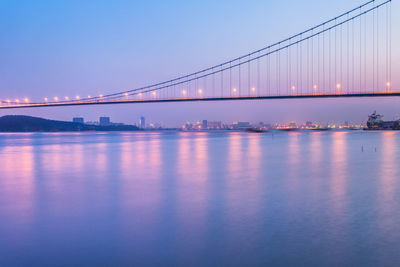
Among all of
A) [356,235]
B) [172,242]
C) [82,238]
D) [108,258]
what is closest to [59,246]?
[82,238]

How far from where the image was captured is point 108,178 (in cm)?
1055

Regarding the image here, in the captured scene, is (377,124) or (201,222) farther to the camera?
(377,124)

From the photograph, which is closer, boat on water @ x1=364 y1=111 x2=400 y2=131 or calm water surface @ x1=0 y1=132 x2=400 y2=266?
calm water surface @ x1=0 y1=132 x2=400 y2=266

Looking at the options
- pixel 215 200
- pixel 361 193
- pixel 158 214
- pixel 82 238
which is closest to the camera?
pixel 82 238

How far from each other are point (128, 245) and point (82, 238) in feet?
2.20

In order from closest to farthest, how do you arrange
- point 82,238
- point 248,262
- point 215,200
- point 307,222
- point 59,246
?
point 248,262, point 59,246, point 82,238, point 307,222, point 215,200

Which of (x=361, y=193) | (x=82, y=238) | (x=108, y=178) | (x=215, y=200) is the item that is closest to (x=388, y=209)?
(x=361, y=193)

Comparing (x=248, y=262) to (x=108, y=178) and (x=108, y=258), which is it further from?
(x=108, y=178)

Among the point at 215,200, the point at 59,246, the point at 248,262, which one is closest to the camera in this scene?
the point at 248,262

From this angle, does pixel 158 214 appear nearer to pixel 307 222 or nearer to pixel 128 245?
pixel 128 245

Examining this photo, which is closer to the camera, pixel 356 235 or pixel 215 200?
pixel 356 235

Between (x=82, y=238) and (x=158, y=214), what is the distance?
5.28ft

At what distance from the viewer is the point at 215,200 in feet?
23.0

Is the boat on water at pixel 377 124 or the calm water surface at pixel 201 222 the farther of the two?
the boat on water at pixel 377 124
